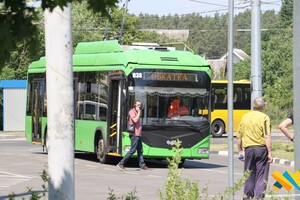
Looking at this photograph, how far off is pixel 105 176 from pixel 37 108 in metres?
8.16

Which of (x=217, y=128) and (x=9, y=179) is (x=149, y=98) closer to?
(x=9, y=179)

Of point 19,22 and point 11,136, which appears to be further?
point 11,136

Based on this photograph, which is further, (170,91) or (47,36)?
(170,91)

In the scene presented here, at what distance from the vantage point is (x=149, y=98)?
23.6 meters

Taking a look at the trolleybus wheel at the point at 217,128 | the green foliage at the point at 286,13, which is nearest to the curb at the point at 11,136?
the trolleybus wheel at the point at 217,128

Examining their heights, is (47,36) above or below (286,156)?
above

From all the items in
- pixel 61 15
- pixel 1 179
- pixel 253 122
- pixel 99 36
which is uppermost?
pixel 99 36

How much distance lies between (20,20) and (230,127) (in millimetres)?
6588

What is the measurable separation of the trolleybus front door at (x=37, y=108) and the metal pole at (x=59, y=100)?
20067 millimetres

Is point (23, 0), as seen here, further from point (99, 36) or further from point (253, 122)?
point (99, 36)

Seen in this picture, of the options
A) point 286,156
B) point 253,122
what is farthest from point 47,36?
point 286,156

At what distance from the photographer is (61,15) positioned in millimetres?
8078

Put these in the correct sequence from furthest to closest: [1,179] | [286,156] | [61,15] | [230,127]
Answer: [286,156], [1,179], [230,127], [61,15]

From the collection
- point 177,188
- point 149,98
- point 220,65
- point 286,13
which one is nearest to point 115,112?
point 149,98
